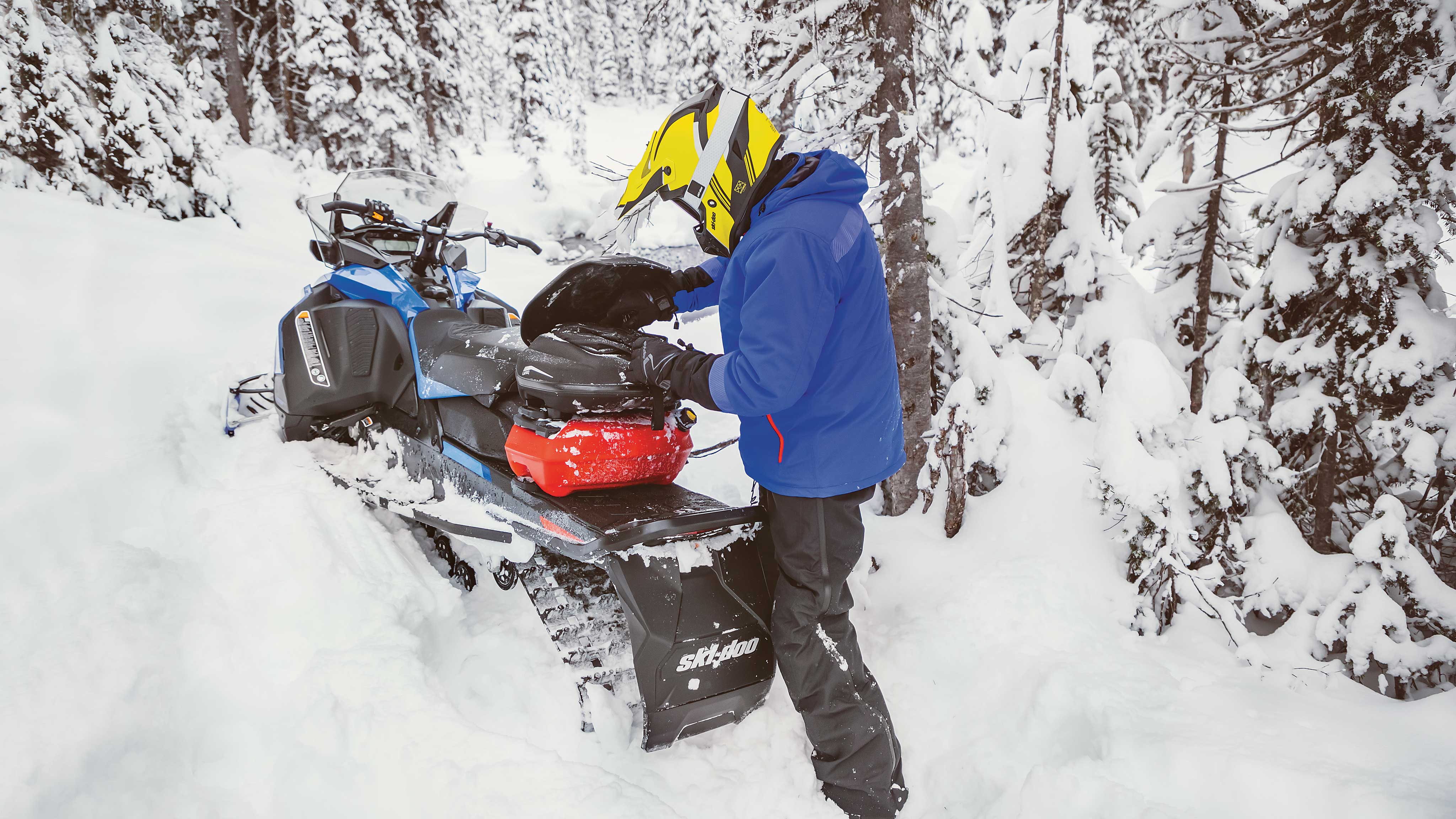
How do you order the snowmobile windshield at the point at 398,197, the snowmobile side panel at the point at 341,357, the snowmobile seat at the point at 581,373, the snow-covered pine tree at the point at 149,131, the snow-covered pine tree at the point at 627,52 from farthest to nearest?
the snow-covered pine tree at the point at 627,52, the snow-covered pine tree at the point at 149,131, the snowmobile windshield at the point at 398,197, the snowmobile side panel at the point at 341,357, the snowmobile seat at the point at 581,373

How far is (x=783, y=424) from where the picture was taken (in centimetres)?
239

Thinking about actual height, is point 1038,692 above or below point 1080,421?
below

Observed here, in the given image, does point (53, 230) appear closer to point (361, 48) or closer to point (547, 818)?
point (547, 818)

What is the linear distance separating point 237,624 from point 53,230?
14.4 ft

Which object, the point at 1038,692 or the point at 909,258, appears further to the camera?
the point at 909,258

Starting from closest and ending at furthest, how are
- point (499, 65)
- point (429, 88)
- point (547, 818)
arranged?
point (547, 818) < point (429, 88) < point (499, 65)

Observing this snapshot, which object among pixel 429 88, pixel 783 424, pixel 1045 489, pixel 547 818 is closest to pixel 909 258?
pixel 1045 489

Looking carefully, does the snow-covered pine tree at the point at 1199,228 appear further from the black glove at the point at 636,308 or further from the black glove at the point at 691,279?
the black glove at the point at 636,308

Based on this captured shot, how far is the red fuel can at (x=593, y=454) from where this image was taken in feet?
8.34

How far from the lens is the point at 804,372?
2.15 meters

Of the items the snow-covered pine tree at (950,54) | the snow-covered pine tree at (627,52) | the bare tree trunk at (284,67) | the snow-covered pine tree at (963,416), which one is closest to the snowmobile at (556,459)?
the snow-covered pine tree at (963,416)

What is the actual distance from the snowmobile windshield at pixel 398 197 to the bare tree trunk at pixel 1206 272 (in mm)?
5706

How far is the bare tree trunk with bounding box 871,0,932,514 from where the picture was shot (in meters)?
3.90

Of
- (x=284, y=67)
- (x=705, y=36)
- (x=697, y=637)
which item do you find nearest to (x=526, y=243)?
(x=697, y=637)
